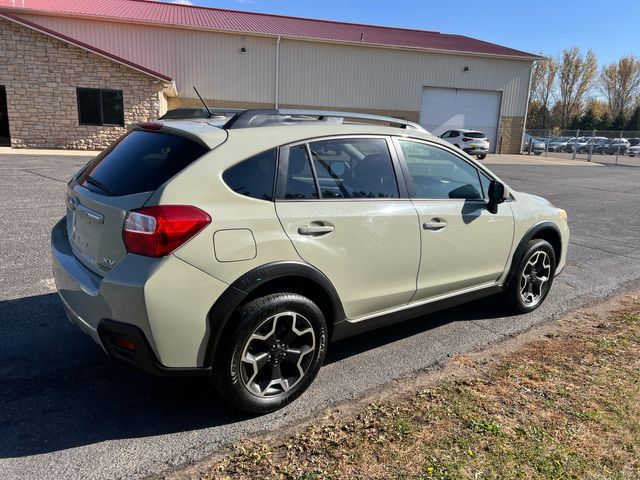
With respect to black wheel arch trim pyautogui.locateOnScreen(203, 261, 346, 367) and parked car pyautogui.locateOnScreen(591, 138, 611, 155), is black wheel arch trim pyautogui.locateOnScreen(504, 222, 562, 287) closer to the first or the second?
black wheel arch trim pyautogui.locateOnScreen(203, 261, 346, 367)

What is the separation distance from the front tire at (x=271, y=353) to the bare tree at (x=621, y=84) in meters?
85.2

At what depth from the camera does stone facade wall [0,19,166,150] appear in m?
20.4

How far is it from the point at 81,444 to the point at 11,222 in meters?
5.75

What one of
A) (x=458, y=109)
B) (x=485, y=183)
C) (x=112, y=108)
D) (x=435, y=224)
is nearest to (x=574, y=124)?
(x=458, y=109)

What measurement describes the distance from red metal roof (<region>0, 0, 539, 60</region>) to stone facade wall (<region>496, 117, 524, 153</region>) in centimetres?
415

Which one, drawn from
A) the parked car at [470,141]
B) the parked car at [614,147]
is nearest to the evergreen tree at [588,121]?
the parked car at [614,147]

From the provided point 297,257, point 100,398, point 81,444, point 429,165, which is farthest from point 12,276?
point 429,165

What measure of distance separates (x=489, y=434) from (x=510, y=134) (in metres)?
35.2

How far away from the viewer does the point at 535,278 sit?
187 inches

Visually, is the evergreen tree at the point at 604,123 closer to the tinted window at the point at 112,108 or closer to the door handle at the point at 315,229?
the tinted window at the point at 112,108

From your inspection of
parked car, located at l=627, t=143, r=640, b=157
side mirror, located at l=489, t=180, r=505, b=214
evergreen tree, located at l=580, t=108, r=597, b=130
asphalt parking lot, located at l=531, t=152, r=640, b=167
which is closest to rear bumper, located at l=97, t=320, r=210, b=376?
side mirror, located at l=489, t=180, r=505, b=214

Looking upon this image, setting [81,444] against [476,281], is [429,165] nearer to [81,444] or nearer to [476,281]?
[476,281]

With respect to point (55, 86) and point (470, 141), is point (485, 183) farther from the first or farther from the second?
point (470, 141)

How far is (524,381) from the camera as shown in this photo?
11.3 feet
